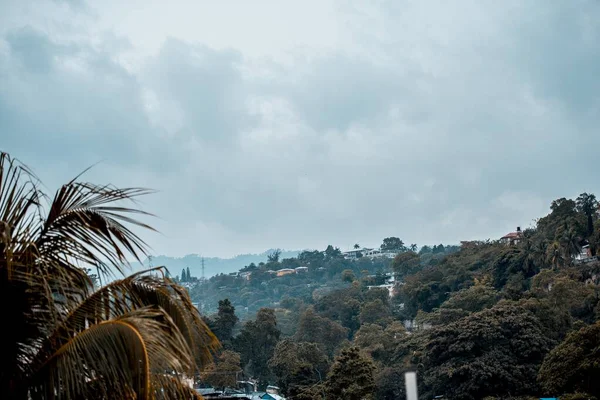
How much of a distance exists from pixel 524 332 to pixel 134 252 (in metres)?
31.6

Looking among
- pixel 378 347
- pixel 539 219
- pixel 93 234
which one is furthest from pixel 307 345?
pixel 93 234

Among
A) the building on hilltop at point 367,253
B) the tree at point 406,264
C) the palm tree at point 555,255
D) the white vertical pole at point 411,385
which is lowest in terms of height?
the white vertical pole at point 411,385

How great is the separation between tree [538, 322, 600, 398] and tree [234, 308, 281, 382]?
27411mm

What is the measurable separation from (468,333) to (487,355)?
54.3 inches

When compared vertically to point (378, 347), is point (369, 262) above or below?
above

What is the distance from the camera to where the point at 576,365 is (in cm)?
2636

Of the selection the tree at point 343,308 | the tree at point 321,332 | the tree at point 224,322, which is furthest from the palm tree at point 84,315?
the tree at point 343,308

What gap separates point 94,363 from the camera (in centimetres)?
333

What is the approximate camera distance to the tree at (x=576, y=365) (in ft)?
83.6

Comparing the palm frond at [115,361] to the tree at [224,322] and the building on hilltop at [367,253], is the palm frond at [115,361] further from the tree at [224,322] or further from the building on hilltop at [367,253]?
the building on hilltop at [367,253]

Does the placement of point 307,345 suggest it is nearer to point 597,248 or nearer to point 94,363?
point 597,248

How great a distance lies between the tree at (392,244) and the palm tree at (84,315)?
14157 centimetres

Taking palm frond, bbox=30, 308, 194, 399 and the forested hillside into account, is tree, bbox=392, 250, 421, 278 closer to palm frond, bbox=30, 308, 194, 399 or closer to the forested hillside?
the forested hillside

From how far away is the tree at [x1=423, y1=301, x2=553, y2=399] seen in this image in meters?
31.0
